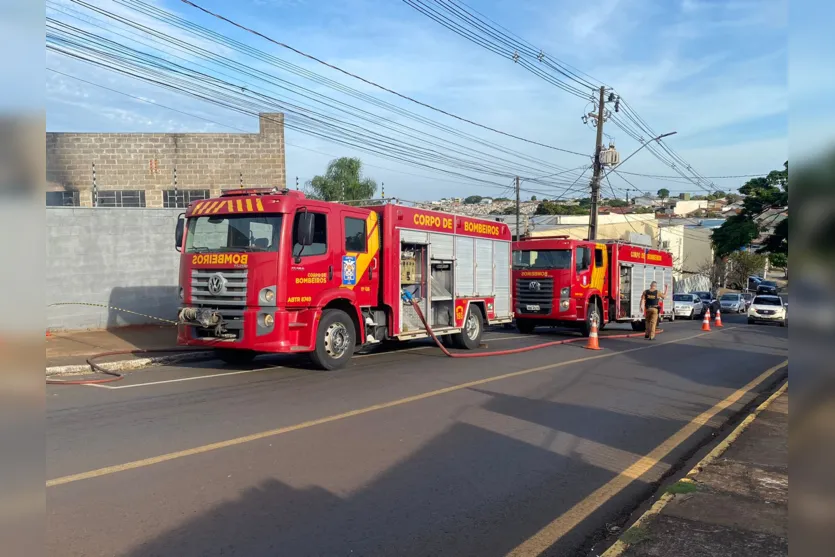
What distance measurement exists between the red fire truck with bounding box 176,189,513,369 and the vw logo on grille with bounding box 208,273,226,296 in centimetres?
2

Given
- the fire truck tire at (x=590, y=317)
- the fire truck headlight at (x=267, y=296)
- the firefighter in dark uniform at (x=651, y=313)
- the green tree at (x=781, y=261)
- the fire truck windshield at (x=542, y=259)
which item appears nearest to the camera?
the green tree at (x=781, y=261)

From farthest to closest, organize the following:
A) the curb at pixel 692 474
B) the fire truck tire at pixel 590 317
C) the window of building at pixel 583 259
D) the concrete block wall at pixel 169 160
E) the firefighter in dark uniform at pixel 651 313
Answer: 1. the concrete block wall at pixel 169 160
2. the fire truck tire at pixel 590 317
3. the window of building at pixel 583 259
4. the firefighter in dark uniform at pixel 651 313
5. the curb at pixel 692 474

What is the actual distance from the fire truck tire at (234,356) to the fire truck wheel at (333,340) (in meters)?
1.92

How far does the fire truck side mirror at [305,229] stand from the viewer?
10.2m

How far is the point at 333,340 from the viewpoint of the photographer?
1102 cm

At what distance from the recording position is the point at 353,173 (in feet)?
125

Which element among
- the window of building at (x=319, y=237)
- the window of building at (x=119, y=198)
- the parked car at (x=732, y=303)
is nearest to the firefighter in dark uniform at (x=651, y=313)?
the window of building at (x=319, y=237)

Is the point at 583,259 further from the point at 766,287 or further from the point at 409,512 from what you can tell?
the point at 766,287

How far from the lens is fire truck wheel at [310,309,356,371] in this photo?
10734mm

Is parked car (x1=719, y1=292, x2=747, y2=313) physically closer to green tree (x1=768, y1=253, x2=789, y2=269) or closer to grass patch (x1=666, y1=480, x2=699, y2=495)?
green tree (x1=768, y1=253, x2=789, y2=269)

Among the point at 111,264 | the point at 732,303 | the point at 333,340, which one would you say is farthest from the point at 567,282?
the point at 732,303

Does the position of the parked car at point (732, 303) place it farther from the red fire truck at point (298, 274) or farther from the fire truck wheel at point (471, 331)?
the red fire truck at point (298, 274)

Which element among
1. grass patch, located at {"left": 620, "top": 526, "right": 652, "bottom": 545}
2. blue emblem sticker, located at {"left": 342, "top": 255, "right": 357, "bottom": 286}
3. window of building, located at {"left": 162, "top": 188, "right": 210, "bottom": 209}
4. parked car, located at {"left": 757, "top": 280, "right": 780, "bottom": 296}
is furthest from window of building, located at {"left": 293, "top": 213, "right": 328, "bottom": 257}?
parked car, located at {"left": 757, "top": 280, "right": 780, "bottom": 296}
